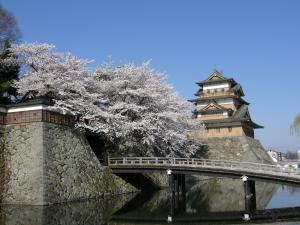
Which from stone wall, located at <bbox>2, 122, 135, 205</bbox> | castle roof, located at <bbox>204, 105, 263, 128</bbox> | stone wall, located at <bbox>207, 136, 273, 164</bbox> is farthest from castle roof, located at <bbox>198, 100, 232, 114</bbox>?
stone wall, located at <bbox>2, 122, 135, 205</bbox>

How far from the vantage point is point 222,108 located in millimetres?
49562

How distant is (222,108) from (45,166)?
1195 inches

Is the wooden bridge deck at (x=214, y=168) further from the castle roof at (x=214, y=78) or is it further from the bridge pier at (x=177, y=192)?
the castle roof at (x=214, y=78)

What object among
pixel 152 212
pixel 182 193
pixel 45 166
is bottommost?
pixel 152 212

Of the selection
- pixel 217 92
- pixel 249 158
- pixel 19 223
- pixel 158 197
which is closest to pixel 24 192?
A: pixel 19 223

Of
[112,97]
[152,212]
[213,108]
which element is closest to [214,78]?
[213,108]

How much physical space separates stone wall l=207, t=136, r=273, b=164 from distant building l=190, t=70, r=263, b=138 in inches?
34.3

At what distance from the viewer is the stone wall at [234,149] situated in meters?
45.3

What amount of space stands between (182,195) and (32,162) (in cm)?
1105

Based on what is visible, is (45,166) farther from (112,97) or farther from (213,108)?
(213,108)

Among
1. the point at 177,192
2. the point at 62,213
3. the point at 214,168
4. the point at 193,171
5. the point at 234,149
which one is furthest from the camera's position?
the point at 234,149

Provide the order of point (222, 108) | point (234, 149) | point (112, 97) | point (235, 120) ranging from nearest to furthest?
point (112, 97)
point (234, 149)
point (235, 120)
point (222, 108)

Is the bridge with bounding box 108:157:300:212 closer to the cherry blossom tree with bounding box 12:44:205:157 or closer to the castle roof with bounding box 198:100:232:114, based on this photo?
the cherry blossom tree with bounding box 12:44:205:157

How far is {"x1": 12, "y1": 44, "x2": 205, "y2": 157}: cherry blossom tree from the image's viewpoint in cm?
2822
